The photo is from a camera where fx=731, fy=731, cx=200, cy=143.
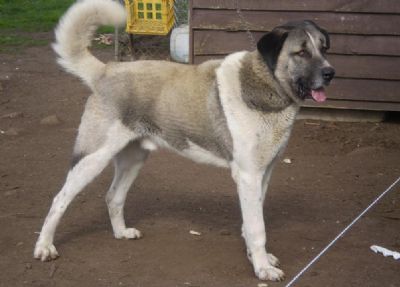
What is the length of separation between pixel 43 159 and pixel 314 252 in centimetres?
300

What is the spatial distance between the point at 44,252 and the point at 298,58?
2061mm

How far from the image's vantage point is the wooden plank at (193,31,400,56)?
25.0 feet

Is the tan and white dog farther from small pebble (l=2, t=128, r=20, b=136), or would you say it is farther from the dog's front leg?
small pebble (l=2, t=128, r=20, b=136)

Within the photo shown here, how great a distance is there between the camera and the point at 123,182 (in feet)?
17.0

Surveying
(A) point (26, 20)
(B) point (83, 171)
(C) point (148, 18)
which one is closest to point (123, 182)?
(B) point (83, 171)

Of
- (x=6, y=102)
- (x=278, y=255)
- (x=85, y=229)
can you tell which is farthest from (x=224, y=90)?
(x=6, y=102)

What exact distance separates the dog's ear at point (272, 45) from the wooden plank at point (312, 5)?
11.3 ft

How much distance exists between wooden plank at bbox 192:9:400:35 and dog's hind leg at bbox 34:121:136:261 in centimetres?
337

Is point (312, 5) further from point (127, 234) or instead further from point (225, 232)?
point (127, 234)

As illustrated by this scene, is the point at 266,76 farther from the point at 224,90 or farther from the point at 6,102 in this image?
the point at 6,102

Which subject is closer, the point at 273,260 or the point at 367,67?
the point at 273,260

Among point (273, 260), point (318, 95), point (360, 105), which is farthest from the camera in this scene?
point (360, 105)

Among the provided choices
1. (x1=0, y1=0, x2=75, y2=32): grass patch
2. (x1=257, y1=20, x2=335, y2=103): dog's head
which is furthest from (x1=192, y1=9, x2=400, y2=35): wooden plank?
(x1=0, y1=0, x2=75, y2=32): grass patch

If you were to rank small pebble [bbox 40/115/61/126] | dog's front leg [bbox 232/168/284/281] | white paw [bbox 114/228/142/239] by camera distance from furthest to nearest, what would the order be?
small pebble [bbox 40/115/61/126] < white paw [bbox 114/228/142/239] < dog's front leg [bbox 232/168/284/281]
